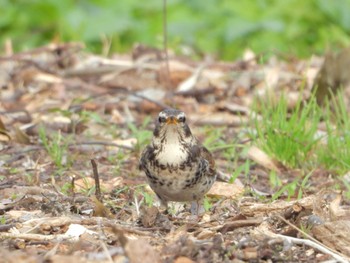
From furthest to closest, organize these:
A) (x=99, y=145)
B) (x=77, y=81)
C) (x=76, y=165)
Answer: (x=77, y=81), (x=99, y=145), (x=76, y=165)

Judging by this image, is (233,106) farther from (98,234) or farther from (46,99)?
(98,234)

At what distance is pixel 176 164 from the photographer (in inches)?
232

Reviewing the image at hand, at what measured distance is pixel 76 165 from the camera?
7148 millimetres

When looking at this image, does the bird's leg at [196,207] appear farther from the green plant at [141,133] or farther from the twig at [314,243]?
the green plant at [141,133]

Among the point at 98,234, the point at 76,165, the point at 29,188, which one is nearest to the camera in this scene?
the point at 98,234

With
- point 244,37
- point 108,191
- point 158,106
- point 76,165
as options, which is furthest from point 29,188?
point 244,37

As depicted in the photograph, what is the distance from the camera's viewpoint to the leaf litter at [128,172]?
479cm

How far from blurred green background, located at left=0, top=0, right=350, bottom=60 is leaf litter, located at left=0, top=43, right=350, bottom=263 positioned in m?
1.38

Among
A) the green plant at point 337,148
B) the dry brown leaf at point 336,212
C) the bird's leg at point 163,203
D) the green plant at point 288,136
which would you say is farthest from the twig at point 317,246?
the green plant at point 288,136

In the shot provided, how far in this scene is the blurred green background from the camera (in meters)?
12.0

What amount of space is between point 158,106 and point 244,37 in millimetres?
3692

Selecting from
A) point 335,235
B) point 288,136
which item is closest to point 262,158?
point 288,136

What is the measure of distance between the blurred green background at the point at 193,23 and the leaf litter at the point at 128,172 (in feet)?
4.52

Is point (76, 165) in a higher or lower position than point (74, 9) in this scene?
lower
